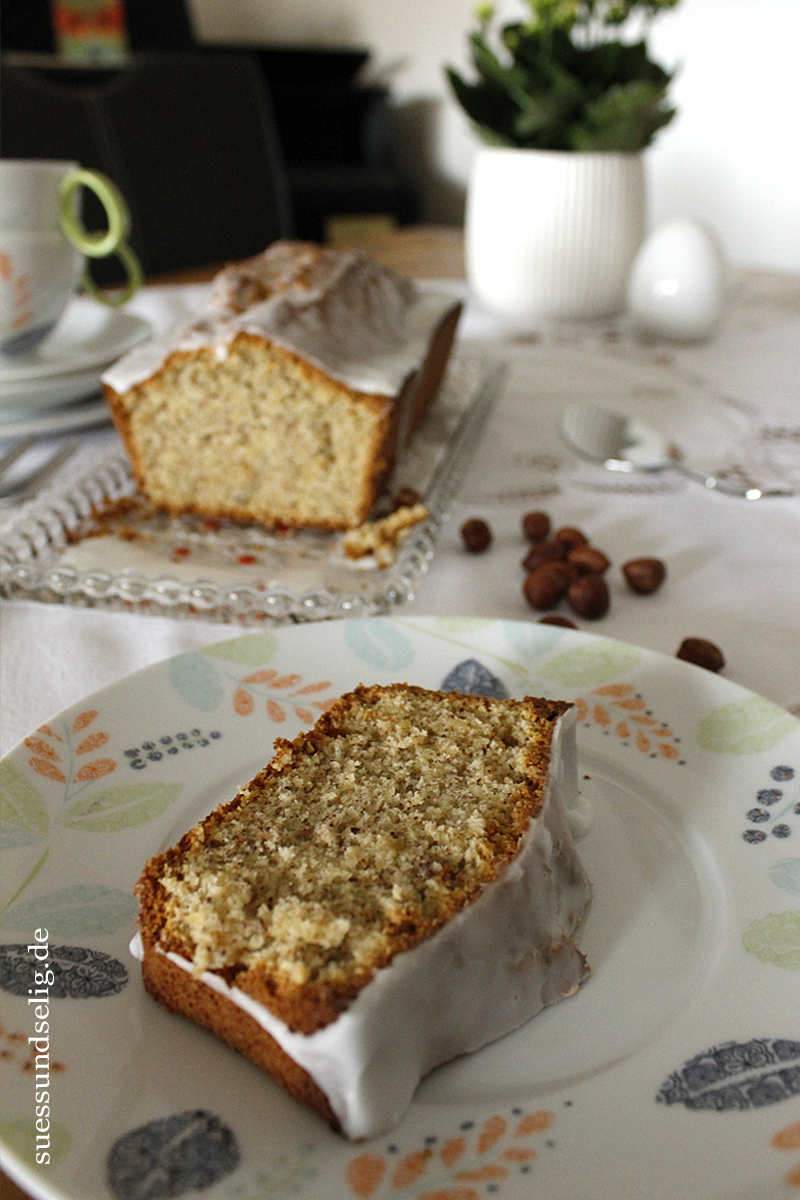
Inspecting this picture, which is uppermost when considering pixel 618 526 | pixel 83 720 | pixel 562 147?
pixel 562 147

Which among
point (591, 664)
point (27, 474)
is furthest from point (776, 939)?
point (27, 474)

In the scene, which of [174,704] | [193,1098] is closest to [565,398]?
[174,704]

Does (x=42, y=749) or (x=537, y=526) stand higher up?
(x=42, y=749)

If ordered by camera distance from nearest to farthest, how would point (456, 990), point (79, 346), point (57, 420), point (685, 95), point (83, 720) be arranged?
point (456, 990)
point (83, 720)
point (57, 420)
point (79, 346)
point (685, 95)

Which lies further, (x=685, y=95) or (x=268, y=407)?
(x=685, y=95)

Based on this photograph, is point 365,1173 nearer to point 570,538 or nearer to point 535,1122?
point 535,1122

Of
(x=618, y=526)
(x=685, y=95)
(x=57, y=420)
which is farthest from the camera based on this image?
(x=685, y=95)

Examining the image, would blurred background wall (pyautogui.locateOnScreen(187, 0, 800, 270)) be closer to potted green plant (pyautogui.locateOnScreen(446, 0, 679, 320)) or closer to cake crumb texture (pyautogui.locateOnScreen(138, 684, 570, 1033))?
potted green plant (pyautogui.locateOnScreen(446, 0, 679, 320))
